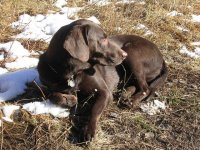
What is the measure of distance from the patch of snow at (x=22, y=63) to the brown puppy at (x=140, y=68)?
104cm

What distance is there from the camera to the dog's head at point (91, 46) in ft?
14.0

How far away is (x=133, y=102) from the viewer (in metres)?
4.96

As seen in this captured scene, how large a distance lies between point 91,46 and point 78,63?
0.73 feet

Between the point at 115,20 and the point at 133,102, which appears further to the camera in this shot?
the point at 115,20

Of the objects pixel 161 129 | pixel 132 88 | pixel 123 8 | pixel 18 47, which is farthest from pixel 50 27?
pixel 161 129

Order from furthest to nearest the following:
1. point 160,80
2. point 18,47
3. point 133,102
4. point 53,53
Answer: point 18,47 < point 160,80 < point 133,102 < point 53,53

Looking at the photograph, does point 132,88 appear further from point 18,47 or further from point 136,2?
point 136,2

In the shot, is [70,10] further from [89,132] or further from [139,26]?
[89,132]

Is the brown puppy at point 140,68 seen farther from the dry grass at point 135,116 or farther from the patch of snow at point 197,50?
the patch of snow at point 197,50

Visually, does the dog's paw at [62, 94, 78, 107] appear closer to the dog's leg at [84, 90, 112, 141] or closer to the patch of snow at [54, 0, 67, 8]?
the dog's leg at [84, 90, 112, 141]

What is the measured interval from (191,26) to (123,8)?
3.81ft

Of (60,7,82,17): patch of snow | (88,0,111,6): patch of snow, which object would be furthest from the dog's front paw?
(88,0,111,6): patch of snow

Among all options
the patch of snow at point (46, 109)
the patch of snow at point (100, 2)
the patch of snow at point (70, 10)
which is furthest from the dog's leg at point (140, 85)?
the patch of snow at point (100, 2)

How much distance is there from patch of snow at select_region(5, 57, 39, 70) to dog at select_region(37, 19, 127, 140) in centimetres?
84
